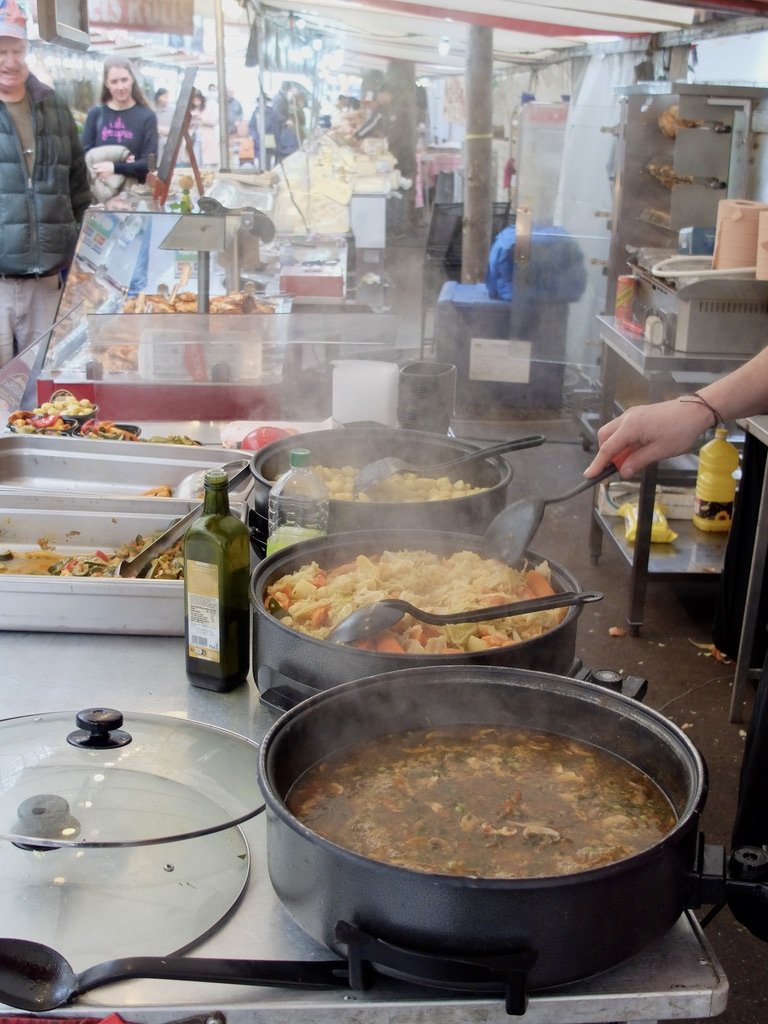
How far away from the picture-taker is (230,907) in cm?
121

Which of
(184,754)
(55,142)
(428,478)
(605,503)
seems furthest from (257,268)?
(184,754)

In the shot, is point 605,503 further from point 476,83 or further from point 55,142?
point 476,83

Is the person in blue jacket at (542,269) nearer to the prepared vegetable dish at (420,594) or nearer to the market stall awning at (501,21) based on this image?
the market stall awning at (501,21)

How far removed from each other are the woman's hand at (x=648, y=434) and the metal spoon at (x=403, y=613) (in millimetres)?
532

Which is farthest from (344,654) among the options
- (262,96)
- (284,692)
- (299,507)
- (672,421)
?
(262,96)

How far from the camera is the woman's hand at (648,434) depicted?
6.66 ft

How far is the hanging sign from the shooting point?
626cm

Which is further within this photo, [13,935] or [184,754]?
[184,754]

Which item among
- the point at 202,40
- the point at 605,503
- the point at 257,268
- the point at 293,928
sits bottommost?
the point at 605,503

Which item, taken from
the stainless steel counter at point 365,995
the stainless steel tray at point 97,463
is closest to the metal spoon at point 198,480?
the stainless steel tray at point 97,463

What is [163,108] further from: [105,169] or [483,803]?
[483,803]

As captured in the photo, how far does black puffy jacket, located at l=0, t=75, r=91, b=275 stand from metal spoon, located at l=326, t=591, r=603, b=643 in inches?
201

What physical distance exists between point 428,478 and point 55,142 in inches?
180

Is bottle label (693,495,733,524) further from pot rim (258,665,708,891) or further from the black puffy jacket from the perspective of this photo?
the black puffy jacket
